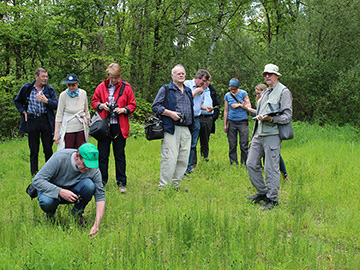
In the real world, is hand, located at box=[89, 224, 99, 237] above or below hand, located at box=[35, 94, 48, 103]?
below

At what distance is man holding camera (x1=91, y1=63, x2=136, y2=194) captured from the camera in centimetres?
640

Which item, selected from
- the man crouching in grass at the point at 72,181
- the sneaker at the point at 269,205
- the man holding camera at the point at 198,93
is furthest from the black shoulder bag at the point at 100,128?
the sneaker at the point at 269,205

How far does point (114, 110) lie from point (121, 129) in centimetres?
38

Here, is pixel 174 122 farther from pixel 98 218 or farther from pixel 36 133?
pixel 36 133

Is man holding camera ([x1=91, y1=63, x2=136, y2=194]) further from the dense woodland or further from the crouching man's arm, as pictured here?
the dense woodland

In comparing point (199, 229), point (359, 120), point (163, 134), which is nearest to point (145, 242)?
point (199, 229)

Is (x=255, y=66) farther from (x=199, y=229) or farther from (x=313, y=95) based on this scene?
(x=199, y=229)

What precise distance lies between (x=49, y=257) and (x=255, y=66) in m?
15.8

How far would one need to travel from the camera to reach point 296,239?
14.0 feet

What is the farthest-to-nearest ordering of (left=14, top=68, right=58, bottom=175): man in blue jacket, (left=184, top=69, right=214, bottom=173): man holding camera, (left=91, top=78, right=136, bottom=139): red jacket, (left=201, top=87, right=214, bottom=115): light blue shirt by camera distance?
(left=201, top=87, right=214, bottom=115): light blue shirt → (left=184, top=69, right=214, bottom=173): man holding camera → (left=14, top=68, right=58, bottom=175): man in blue jacket → (left=91, top=78, right=136, bottom=139): red jacket

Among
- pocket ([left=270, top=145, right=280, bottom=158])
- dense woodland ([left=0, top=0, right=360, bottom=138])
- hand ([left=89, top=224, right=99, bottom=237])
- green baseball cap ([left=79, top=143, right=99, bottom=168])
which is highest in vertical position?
dense woodland ([left=0, top=0, right=360, bottom=138])

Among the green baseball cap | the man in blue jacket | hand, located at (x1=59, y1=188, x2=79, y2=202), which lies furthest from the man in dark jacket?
hand, located at (x1=59, y1=188, x2=79, y2=202)

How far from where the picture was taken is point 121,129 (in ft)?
21.2

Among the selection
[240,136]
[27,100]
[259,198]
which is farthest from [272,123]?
[27,100]
